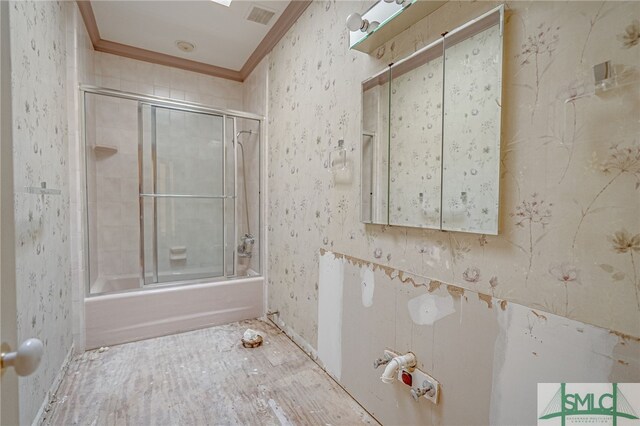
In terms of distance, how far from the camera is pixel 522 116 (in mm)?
819

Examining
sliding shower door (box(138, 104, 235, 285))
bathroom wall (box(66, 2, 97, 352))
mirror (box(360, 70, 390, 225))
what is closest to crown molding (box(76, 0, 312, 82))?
bathroom wall (box(66, 2, 97, 352))

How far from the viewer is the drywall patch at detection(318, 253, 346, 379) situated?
160 centimetres

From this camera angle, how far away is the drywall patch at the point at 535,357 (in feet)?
2.27

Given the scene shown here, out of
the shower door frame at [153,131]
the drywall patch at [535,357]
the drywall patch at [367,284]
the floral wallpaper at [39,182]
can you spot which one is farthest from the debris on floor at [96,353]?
the drywall patch at [535,357]

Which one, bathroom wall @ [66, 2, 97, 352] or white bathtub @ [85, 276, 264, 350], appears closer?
bathroom wall @ [66, 2, 97, 352]

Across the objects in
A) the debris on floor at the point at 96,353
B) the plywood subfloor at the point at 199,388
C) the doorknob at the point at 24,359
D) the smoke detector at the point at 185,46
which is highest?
the smoke detector at the point at 185,46

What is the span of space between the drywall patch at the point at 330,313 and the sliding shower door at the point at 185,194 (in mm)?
1136

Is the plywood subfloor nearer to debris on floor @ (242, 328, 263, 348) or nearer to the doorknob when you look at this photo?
debris on floor @ (242, 328, 263, 348)

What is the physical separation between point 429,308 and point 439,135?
0.64 m

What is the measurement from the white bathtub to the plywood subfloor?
10 cm

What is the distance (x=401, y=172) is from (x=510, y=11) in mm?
605

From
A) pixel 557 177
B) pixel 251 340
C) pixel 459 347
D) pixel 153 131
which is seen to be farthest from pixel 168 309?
pixel 557 177

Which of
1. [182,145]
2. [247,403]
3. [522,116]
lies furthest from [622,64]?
[182,145]

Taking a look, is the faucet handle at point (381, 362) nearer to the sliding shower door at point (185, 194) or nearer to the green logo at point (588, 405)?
the green logo at point (588, 405)
